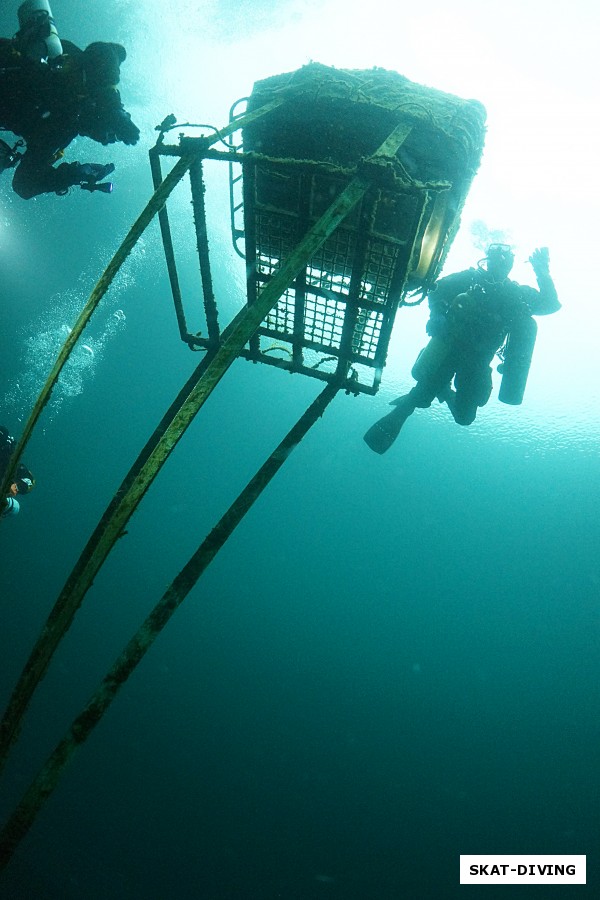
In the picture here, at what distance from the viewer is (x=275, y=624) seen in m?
26.9

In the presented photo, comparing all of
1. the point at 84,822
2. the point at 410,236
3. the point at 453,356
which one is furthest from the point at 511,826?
the point at 410,236

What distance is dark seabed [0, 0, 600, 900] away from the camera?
1723cm

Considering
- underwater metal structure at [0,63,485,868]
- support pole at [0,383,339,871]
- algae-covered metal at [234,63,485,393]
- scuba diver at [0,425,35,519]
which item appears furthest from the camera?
scuba diver at [0,425,35,519]

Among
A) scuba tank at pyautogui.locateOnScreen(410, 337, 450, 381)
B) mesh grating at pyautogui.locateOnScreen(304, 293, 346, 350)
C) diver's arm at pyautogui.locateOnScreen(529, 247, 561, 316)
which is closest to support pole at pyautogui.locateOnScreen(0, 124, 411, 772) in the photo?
mesh grating at pyautogui.locateOnScreen(304, 293, 346, 350)

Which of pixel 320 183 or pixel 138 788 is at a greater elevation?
pixel 320 183

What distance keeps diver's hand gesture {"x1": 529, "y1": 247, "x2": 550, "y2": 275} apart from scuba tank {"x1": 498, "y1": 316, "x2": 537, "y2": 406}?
→ 0.56 m

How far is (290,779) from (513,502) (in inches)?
1025

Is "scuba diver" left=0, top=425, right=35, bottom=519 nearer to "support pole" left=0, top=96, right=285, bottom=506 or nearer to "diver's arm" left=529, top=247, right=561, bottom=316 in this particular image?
"support pole" left=0, top=96, right=285, bottom=506

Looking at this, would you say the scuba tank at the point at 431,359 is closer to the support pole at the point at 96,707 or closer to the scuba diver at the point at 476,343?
the scuba diver at the point at 476,343

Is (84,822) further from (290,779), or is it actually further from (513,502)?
(513,502)

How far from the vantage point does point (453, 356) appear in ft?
12.9

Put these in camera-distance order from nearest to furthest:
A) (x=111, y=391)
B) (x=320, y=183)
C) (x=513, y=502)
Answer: (x=320, y=183) < (x=111, y=391) < (x=513, y=502)

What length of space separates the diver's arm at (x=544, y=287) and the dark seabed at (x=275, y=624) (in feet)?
77.4

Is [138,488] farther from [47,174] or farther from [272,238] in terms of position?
[47,174]
